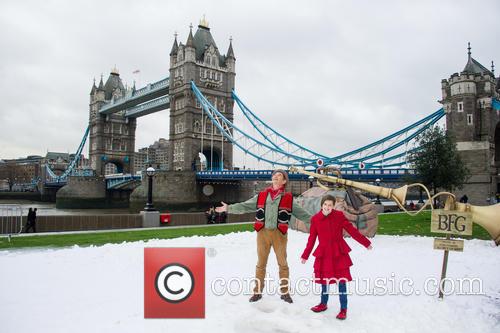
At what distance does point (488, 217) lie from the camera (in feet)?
16.1

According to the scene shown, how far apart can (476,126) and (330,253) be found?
1157 inches

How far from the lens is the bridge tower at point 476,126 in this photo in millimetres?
27938

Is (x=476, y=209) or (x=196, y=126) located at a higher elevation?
(x=196, y=126)

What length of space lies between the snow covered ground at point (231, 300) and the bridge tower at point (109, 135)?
65238 mm

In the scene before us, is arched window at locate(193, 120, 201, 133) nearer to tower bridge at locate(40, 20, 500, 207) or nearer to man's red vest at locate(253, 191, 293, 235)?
tower bridge at locate(40, 20, 500, 207)

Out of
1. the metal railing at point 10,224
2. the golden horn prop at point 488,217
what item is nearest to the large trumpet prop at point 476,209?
the golden horn prop at point 488,217

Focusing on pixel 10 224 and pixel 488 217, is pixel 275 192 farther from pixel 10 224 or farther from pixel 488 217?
pixel 10 224

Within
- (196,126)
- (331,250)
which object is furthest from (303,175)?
(331,250)

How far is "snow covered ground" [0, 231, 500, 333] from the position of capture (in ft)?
13.6

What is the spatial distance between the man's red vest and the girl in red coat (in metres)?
0.38

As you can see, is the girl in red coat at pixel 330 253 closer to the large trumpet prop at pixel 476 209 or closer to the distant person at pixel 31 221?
the large trumpet prop at pixel 476 209

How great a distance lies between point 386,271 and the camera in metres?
6.66

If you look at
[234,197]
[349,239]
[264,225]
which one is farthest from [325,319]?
[234,197]

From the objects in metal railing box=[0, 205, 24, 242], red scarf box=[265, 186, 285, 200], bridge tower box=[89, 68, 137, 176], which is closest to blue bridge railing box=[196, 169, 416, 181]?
metal railing box=[0, 205, 24, 242]
